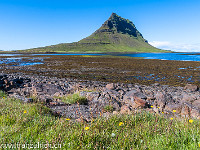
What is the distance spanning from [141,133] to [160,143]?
789 mm

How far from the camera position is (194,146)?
7.75 ft

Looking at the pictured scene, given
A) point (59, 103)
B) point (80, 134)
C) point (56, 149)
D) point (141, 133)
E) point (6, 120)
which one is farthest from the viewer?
point (59, 103)

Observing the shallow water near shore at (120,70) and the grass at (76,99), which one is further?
the shallow water near shore at (120,70)

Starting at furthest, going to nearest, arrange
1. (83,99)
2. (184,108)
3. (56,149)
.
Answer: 1. (83,99)
2. (184,108)
3. (56,149)

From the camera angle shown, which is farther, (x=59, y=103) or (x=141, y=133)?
(x=59, y=103)

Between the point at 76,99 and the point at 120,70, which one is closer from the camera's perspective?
the point at 76,99

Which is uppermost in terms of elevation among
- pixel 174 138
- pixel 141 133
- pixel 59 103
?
pixel 174 138

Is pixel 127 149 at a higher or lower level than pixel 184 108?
higher

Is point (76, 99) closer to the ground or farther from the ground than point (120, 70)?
closer to the ground

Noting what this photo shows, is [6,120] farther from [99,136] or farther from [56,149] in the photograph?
[99,136]

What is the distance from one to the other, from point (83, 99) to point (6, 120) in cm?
598

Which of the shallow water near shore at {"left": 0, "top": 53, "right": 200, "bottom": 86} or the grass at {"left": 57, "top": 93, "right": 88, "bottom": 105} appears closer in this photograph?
the grass at {"left": 57, "top": 93, "right": 88, "bottom": 105}

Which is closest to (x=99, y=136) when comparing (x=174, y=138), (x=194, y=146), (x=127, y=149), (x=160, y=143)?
(x=127, y=149)

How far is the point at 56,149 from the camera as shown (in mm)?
2537
